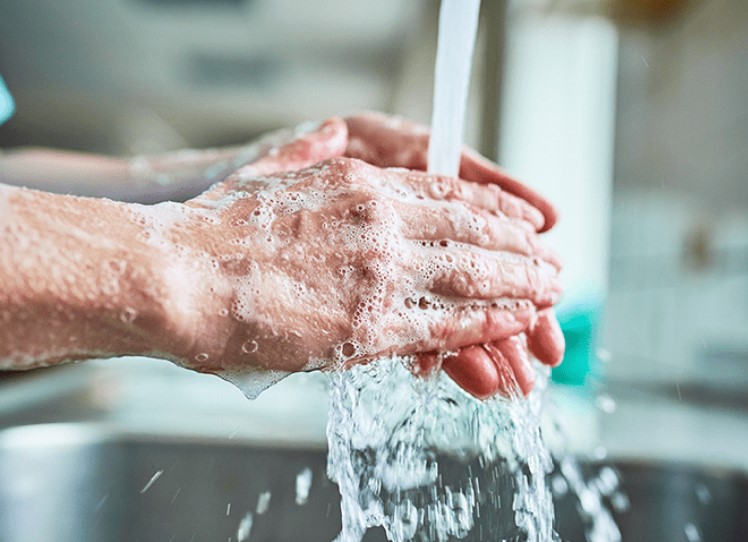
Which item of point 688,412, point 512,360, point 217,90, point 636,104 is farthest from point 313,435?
point 217,90

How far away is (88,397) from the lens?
92 cm

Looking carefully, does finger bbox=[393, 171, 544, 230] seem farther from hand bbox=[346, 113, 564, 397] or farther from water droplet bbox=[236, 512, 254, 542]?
water droplet bbox=[236, 512, 254, 542]

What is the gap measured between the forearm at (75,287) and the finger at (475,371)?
18 centimetres

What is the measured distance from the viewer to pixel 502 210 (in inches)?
18.0

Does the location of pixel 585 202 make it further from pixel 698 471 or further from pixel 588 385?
pixel 698 471

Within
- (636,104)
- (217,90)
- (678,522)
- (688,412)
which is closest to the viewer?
(678,522)

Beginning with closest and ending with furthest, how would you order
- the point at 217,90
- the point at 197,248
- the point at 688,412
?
1. the point at 197,248
2. the point at 688,412
3. the point at 217,90

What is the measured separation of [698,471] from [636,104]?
69 cm

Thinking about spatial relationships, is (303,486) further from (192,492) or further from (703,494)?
(703,494)

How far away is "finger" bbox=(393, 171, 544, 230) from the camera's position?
0.43 metres

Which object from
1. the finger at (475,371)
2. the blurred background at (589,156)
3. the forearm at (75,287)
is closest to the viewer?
the forearm at (75,287)

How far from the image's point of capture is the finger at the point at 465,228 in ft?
1.33

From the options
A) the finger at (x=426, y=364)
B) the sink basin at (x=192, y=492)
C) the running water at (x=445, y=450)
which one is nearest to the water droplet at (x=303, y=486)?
the sink basin at (x=192, y=492)

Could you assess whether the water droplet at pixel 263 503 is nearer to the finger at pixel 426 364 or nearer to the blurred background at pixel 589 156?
the blurred background at pixel 589 156
